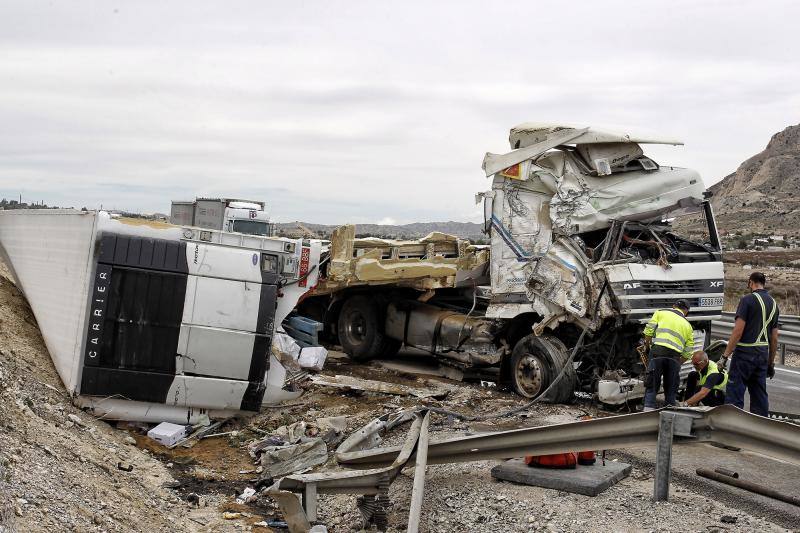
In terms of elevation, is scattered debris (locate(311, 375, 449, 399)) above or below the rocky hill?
below

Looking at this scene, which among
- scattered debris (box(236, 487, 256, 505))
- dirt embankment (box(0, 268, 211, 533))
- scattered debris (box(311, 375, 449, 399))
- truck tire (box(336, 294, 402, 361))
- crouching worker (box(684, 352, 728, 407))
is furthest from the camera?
truck tire (box(336, 294, 402, 361))

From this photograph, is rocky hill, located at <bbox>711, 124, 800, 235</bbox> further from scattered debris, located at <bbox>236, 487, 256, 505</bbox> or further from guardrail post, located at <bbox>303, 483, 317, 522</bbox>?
guardrail post, located at <bbox>303, 483, 317, 522</bbox>

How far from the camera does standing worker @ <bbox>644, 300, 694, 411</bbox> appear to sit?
26.4 feet

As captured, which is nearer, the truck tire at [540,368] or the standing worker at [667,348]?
the standing worker at [667,348]

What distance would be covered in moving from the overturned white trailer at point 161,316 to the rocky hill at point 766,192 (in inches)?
2448

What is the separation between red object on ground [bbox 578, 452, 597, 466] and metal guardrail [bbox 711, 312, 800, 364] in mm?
8017

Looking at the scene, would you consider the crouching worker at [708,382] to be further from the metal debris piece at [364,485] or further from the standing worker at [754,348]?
the metal debris piece at [364,485]

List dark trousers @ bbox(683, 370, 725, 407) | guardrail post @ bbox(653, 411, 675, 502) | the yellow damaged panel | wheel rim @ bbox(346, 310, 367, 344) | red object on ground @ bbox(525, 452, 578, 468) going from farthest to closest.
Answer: wheel rim @ bbox(346, 310, 367, 344) < the yellow damaged panel < dark trousers @ bbox(683, 370, 725, 407) < red object on ground @ bbox(525, 452, 578, 468) < guardrail post @ bbox(653, 411, 675, 502)

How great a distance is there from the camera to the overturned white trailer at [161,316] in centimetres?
738

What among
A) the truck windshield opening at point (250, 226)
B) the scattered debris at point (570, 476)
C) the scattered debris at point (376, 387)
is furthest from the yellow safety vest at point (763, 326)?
the truck windshield opening at point (250, 226)

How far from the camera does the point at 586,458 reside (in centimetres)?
610

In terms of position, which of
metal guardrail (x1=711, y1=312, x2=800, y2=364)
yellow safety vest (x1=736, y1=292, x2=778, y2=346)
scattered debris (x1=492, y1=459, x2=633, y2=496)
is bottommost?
scattered debris (x1=492, y1=459, x2=633, y2=496)

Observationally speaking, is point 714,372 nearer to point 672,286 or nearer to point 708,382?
point 708,382

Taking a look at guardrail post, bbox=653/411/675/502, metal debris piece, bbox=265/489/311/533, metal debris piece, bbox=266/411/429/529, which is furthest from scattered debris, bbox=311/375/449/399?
guardrail post, bbox=653/411/675/502
